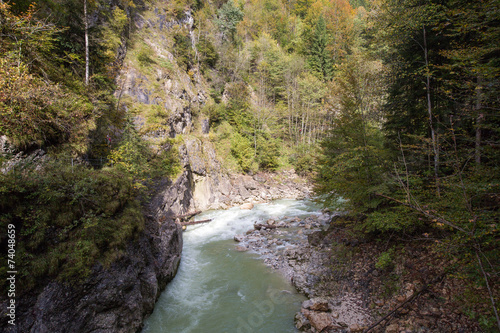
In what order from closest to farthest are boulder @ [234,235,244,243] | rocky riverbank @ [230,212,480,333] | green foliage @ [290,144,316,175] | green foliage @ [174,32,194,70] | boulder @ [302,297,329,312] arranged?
rocky riverbank @ [230,212,480,333]
boulder @ [302,297,329,312]
boulder @ [234,235,244,243]
green foliage @ [174,32,194,70]
green foliage @ [290,144,316,175]

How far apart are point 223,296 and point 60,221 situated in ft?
17.1

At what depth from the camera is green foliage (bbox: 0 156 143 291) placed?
4.21m

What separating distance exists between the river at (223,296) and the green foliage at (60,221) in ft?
8.70

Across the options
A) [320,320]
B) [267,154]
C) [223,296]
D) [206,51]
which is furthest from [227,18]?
[320,320]

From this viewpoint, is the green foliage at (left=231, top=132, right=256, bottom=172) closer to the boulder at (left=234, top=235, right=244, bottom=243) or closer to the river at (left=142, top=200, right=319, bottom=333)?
the boulder at (left=234, top=235, right=244, bottom=243)

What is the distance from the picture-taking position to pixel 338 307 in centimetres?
588

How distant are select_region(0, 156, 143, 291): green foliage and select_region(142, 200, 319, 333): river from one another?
2.65 meters

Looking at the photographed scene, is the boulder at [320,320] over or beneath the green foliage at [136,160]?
beneath

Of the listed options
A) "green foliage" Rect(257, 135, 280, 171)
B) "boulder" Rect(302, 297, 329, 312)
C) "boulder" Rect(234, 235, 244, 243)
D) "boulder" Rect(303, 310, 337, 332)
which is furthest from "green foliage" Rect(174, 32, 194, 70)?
"boulder" Rect(303, 310, 337, 332)

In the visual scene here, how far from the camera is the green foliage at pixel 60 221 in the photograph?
4211mm

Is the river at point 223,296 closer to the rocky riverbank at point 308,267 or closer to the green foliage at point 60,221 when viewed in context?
the rocky riverbank at point 308,267

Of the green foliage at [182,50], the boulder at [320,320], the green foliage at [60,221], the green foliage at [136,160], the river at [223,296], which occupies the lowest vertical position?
the river at [223,296]

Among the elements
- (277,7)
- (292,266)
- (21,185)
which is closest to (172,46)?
(21,185)

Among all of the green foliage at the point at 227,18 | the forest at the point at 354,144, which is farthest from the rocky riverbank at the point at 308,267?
the green foliage at the point at 227,18
